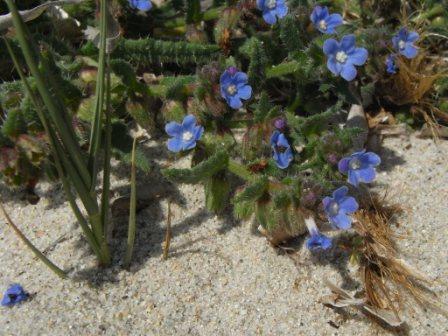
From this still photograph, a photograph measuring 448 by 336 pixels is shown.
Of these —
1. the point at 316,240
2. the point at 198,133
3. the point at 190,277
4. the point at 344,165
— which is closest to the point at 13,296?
the point at 190,277

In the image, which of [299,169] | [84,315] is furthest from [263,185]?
[84,315]

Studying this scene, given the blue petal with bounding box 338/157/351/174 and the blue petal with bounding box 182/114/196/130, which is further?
the blue petal with bounding box 182/114/196/130

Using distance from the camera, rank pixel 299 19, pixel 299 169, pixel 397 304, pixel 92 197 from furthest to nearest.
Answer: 1. pixel 299 19
2. pixel 299 169
3. pixel 397 304
4. pixel 92 197

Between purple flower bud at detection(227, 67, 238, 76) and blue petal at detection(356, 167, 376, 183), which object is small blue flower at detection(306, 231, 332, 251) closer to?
blue petal at detection(356, 167, 376, 183)

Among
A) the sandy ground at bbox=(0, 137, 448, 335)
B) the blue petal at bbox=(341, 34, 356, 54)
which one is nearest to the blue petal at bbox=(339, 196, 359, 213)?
the sandy ground at bbox=(0, 137, 448, 335)

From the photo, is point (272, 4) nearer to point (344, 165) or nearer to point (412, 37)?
point (412, 37)

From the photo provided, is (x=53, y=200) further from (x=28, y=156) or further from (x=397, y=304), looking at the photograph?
(x=397, y=304)
